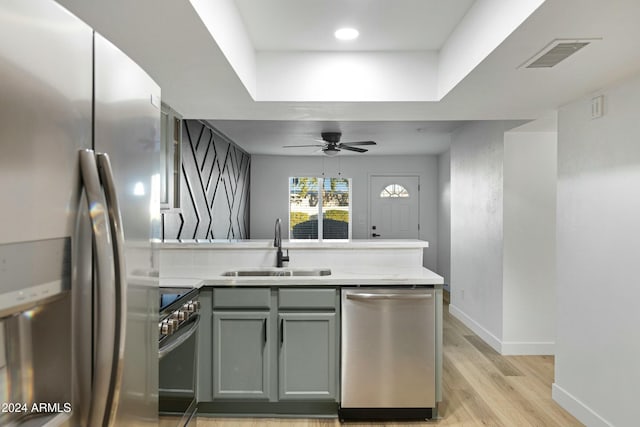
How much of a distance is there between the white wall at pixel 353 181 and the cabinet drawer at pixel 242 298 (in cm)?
537

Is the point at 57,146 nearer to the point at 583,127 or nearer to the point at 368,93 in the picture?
the point at 368,93

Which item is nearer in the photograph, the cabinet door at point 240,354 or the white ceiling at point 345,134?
the cabinet door at point 240,354

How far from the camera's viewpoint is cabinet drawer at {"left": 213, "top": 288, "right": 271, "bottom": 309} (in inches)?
109

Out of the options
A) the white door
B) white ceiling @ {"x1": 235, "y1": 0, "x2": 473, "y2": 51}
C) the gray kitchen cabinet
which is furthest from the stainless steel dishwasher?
the white door

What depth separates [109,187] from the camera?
31.4 inches

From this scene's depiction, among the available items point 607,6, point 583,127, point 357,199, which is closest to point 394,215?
point 357,199

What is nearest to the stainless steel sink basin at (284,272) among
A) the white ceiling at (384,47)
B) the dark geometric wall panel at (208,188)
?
the dark geometric wall panel at (208,188)

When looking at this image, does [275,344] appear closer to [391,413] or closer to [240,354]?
[240,354]

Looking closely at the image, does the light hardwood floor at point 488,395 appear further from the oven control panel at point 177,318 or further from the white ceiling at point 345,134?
the white ceiling at point 345,134

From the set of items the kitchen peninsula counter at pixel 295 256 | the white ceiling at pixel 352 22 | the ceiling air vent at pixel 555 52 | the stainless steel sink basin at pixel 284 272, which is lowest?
the stainless steel sink basin at pixel 284 272

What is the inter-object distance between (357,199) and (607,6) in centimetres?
664

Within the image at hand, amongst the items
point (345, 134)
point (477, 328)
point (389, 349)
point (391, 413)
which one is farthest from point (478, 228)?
point (391, 413)

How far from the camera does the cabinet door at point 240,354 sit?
2.76 metres

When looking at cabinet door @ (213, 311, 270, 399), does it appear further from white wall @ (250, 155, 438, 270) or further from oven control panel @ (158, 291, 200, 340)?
white wall @ (250, 155, 438, 270)
